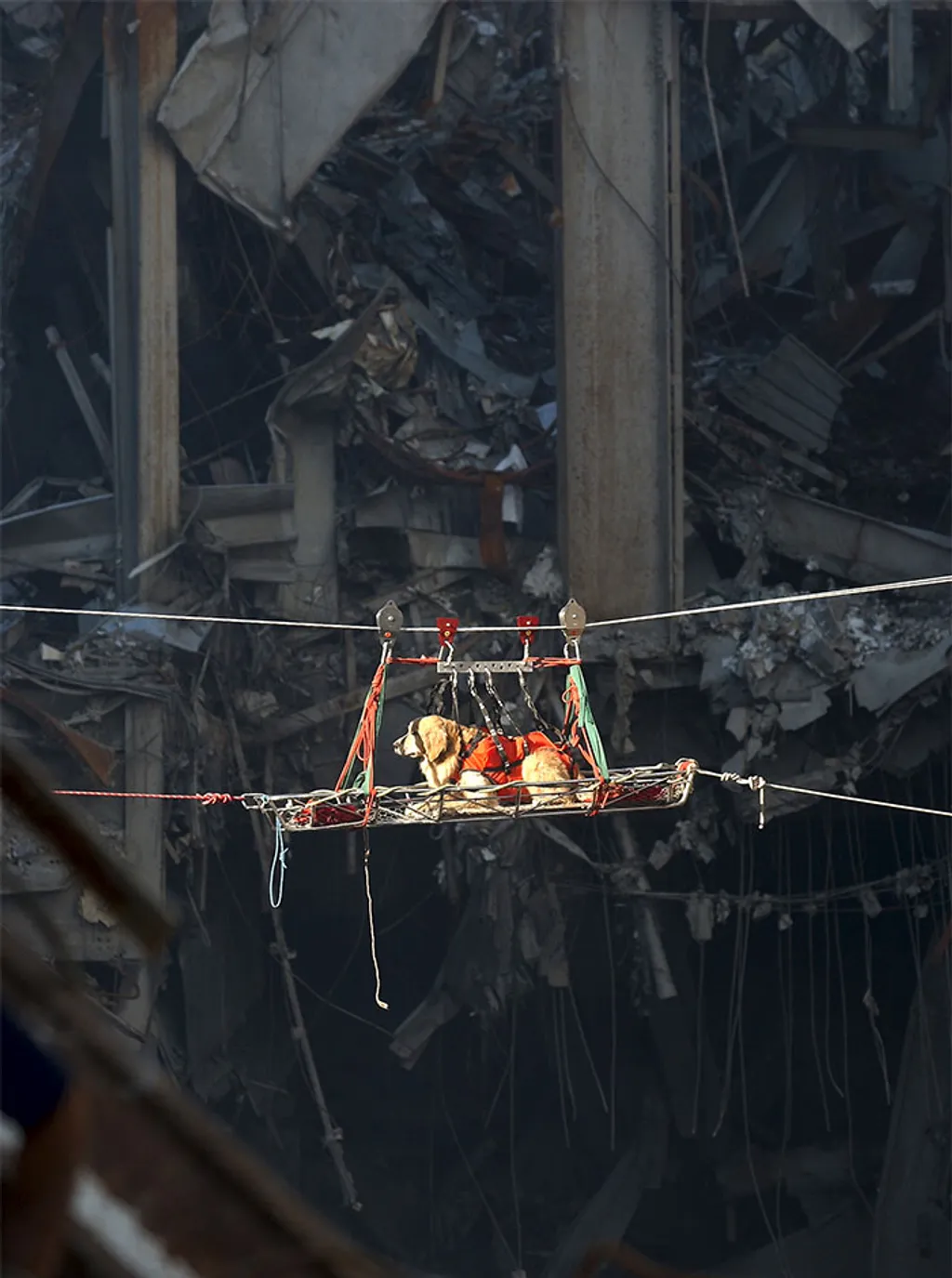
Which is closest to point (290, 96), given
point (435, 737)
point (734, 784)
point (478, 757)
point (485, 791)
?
point (734, 784)

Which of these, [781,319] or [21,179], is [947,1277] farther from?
[21,179]

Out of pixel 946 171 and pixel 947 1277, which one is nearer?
pixel 947 1277

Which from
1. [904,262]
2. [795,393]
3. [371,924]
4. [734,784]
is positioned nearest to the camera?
[371,924]

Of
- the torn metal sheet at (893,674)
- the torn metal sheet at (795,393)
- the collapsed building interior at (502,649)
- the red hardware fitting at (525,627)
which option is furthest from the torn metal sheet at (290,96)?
the torn metal sheet at (893,674)

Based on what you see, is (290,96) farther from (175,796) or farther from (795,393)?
(175,796)

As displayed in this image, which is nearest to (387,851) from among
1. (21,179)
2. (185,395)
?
(185,395)

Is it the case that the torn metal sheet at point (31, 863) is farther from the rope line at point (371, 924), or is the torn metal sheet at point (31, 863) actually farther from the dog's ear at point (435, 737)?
the dog's ear at point (435, 737)

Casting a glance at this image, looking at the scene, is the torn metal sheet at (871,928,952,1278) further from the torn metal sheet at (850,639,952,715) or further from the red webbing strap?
the red webbing strap
